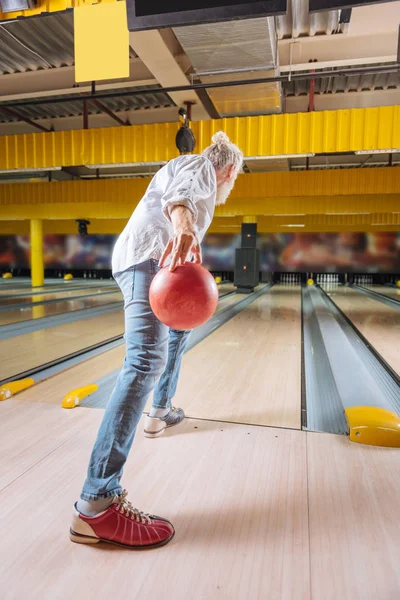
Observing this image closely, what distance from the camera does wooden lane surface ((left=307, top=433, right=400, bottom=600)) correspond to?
3.50 ft

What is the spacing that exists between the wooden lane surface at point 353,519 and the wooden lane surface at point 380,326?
1655 mm

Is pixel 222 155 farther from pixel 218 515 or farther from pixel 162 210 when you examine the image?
pixel 218 515

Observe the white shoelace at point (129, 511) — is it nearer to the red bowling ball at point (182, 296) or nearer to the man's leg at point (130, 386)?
the man's leg at point (130, 386)

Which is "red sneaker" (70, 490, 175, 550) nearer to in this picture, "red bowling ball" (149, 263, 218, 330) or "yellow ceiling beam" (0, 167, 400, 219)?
"red bowling ball" (149, 263, 218, 330)

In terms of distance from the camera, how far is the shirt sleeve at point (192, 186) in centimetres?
125

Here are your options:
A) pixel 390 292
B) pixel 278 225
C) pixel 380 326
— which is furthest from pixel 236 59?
pixel 278 225

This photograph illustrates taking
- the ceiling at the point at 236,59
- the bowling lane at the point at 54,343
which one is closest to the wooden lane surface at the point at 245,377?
the bowling lane at the point at 54,343

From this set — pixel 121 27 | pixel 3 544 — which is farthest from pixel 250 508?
pixel 121 27

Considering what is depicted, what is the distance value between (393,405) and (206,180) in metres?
1.89

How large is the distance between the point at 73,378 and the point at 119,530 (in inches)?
71.9

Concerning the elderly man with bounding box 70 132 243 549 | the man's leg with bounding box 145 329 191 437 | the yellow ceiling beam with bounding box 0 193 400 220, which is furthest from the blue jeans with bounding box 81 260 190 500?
the yellow ceiling beam with bounding box 0 193 400 220

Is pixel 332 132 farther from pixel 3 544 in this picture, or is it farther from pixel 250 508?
pixel 3 544

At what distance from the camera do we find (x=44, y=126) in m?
7.84

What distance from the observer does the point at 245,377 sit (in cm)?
307
